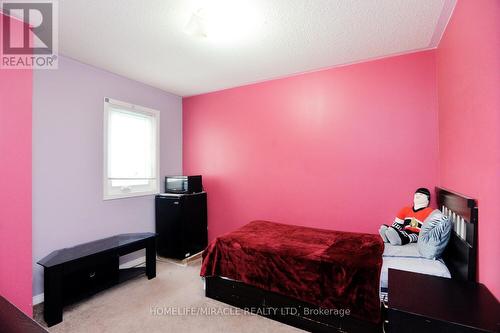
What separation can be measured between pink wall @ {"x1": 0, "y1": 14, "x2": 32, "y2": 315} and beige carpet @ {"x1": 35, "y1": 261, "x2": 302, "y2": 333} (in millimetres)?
438

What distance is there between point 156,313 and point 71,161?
1847 millimetres

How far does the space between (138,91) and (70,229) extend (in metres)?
1.94

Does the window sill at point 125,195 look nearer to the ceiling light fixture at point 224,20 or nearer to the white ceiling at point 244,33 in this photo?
the white ceiling at point 244,33

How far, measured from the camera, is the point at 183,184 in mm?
3430

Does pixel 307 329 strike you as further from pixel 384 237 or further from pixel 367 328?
pixel 384 237

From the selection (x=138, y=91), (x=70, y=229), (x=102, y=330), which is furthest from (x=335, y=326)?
(x=138, y=91)

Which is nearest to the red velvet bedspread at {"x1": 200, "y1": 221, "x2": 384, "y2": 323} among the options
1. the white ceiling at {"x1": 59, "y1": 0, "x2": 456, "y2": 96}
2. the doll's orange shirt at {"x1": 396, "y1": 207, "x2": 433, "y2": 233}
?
the doll's orange shirt at {"x1": 396, "y1": 207, "x2": 433, "y2": 233}

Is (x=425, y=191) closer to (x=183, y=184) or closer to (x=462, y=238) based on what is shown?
(x=462, y=238)

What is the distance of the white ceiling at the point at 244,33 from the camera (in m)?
1.74

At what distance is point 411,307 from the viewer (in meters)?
1.10

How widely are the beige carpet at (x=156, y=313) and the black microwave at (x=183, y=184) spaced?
1255 millimetres

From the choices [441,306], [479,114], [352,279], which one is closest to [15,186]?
[352,279]

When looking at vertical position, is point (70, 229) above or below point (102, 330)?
above

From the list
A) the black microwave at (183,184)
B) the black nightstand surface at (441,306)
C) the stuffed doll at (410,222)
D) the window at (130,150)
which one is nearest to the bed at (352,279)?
the stuffed doll at (410,222)
